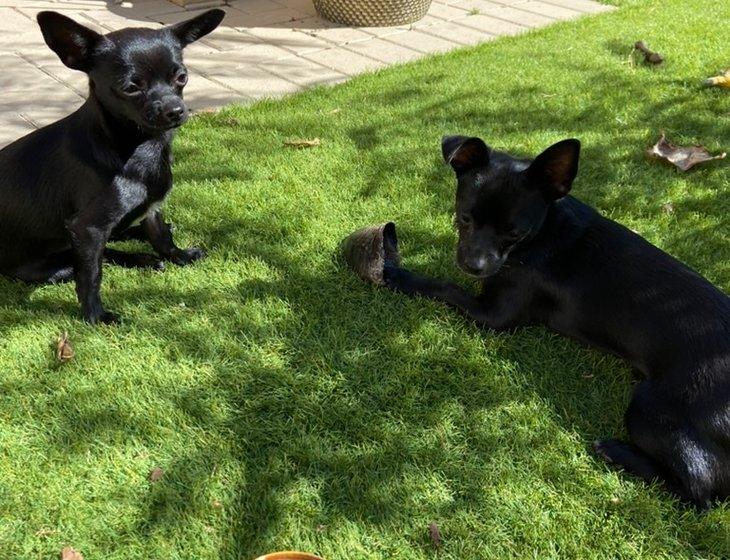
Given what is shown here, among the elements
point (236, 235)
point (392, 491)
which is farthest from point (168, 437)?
point (236, 235)

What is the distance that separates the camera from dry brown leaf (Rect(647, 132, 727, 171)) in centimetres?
521

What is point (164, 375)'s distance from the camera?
132 inches

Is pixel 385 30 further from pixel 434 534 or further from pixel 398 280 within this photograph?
pixel 434 534

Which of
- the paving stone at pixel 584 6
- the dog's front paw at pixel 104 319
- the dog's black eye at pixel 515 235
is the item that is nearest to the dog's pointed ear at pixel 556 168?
the dog's black eye at pixel 515 235

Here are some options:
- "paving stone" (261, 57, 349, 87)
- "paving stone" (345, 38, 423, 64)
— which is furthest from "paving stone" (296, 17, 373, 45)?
"paving stone" (261, 57, 349, 87)

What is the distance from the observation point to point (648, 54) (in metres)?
7.30

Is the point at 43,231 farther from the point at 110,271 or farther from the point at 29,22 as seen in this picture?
the point at 29,22

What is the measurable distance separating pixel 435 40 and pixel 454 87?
1915 millimetres

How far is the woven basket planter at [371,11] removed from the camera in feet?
27.1

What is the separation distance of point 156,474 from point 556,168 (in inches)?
90.4

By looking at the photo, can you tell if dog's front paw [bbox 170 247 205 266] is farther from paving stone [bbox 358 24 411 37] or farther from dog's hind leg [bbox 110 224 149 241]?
paving stone [bbox 358 24 411 37]

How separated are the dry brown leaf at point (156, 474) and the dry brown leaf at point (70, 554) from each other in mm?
393

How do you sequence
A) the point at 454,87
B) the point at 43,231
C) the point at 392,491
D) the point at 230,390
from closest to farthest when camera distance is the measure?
the point at 392,491, the point at 230,390, the point at 43,231, the point at 454,87

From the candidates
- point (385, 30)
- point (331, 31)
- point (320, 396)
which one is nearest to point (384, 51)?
point (385, 30)
